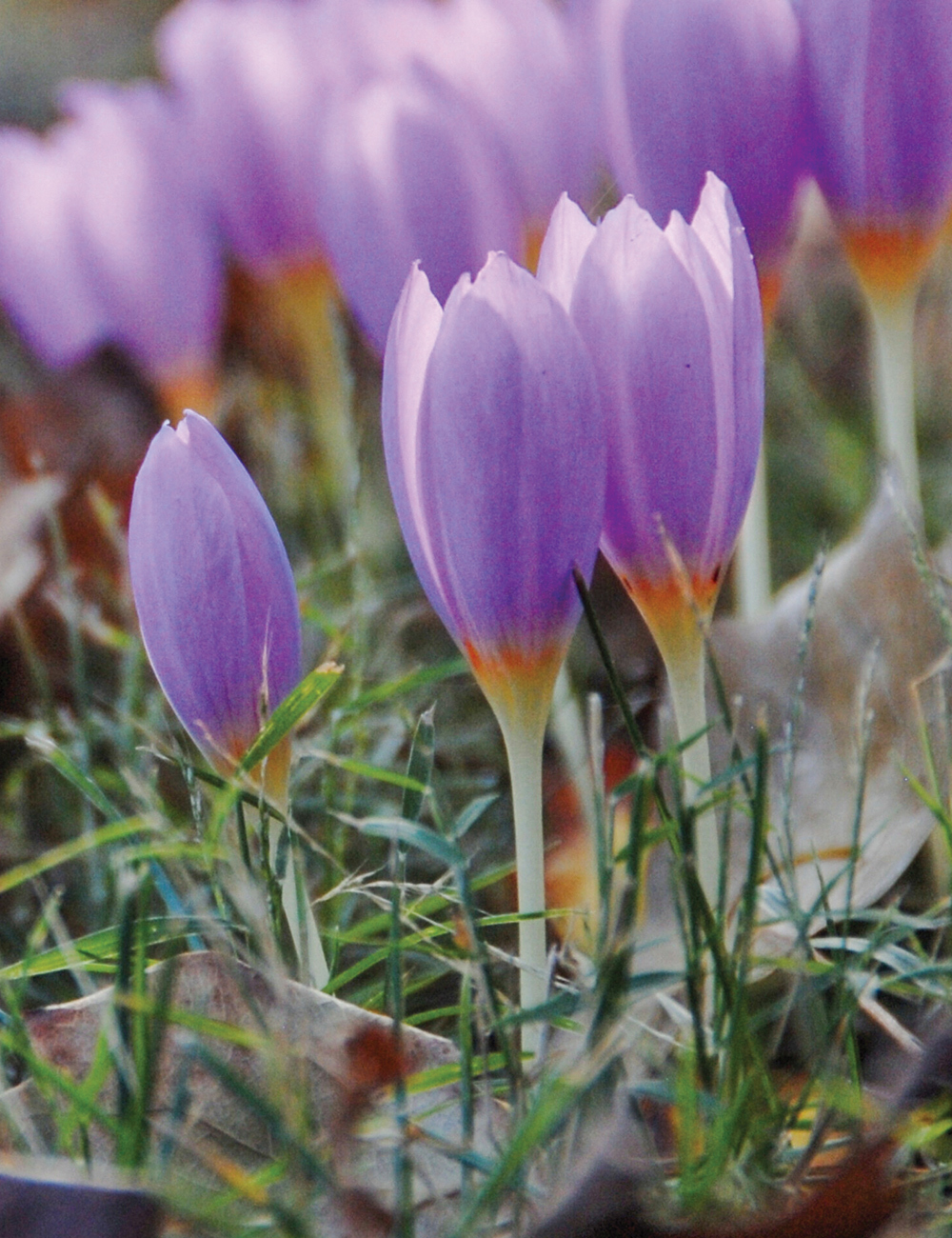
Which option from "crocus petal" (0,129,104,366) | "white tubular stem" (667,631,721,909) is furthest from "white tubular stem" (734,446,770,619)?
"crocus petal" (0,129,104,366)

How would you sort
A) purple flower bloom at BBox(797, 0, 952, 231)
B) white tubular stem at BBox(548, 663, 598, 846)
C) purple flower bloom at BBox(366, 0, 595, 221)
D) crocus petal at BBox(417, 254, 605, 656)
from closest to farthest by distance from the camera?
crocus petal at BBox(417, 254, 605, 656) < purple flower bloom at BBox(797, 0, 952, 231) < white tubular stem at BBox(548, 663, 598, 846) < purple flower bloom at BBox(366, 0, 595, 221)

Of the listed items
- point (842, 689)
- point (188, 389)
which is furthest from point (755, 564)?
point (188, 389)

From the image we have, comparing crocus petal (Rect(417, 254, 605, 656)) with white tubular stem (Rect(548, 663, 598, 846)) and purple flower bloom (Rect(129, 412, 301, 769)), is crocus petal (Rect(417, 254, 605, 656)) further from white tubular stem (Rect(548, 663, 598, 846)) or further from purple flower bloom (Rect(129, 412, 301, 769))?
white tubular stem (Rect(548, 663, 598, 846))

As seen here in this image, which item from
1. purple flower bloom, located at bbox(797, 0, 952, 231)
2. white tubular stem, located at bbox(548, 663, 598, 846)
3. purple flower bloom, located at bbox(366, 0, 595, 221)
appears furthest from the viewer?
purple flower bloom, located at bbox(366, 0, 595, 221)

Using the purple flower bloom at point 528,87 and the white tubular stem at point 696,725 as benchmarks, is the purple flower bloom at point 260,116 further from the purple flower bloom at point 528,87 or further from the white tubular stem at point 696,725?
the white tubular stem at point 696,725

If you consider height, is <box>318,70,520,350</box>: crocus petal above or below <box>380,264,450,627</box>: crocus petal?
above

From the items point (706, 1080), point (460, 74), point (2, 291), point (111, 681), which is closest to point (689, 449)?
point (706, 1080)
